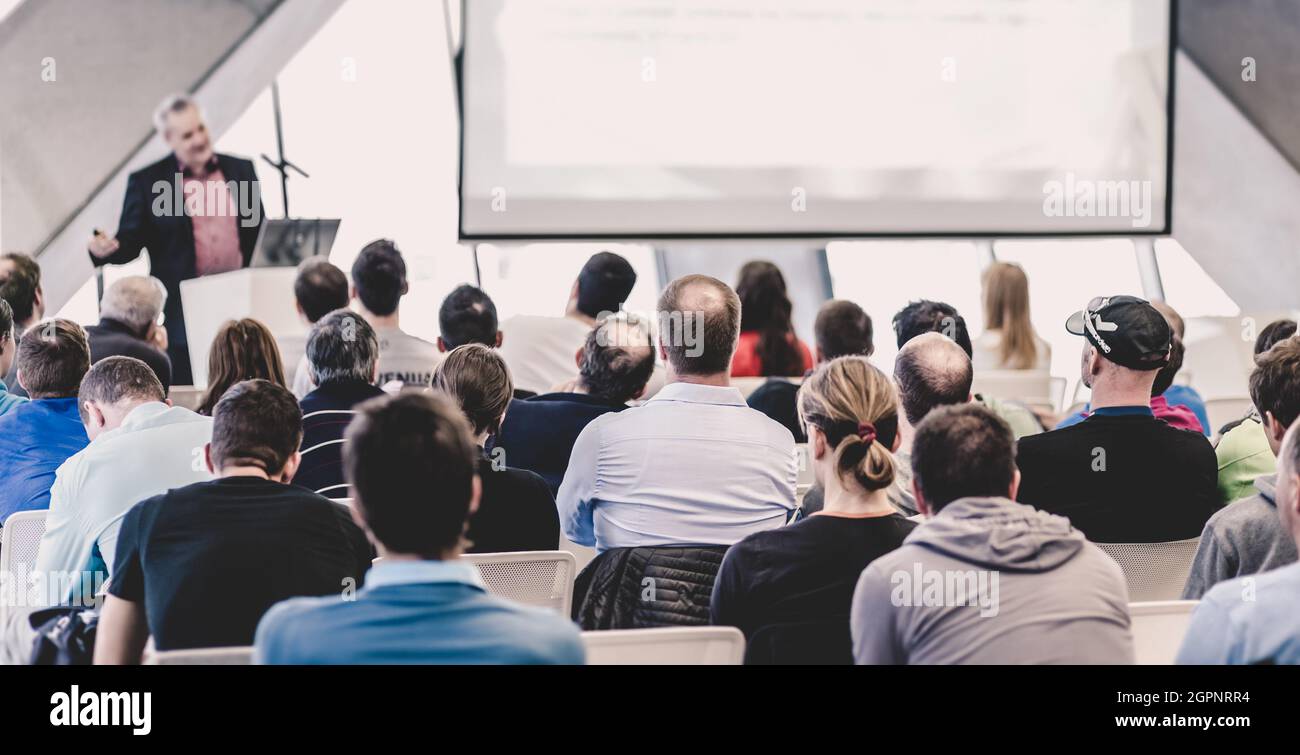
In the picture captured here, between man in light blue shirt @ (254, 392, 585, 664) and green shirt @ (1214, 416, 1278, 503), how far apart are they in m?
2.12

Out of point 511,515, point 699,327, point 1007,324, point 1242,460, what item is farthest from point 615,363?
point 1007,324

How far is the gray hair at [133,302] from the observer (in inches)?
177

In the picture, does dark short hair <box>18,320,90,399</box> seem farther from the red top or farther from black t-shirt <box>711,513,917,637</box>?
the red top

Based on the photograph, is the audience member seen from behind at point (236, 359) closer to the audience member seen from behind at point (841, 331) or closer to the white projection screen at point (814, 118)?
the audience member seen from behind at point (841, 331)

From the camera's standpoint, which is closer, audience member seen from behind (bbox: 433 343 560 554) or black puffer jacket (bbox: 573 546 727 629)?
black puffer jacket (bbox: 573 546 727 629)

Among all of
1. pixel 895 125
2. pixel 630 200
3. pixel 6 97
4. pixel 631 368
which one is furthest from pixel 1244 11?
pixel 6 97

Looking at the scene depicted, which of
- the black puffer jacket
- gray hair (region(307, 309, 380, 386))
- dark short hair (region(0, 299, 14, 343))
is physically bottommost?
the black puffer jacket

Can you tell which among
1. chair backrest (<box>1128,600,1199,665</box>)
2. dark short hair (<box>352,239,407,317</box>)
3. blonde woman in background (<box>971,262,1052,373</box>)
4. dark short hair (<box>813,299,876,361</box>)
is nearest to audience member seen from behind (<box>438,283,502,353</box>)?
dark short hair (<box>352,239,407,317</box>)

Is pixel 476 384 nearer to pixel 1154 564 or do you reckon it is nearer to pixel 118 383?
pixel 118 383

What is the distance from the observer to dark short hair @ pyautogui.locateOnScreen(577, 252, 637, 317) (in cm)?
459

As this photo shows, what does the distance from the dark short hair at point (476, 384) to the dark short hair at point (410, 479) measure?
1326 millimetres

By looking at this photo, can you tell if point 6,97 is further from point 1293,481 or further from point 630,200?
point 1293,481

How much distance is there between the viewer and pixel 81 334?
11.3ft

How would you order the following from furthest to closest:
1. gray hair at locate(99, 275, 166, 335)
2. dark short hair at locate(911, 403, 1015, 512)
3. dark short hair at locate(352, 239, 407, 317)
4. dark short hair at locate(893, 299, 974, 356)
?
dark short hair at locate(352, 239, 407, 317), gray hair at locate(99, 275, 166, 335), dark short hair at locate(893, 299, 974, 356), dark short hair at locate(911, 403, 1015, 512)
